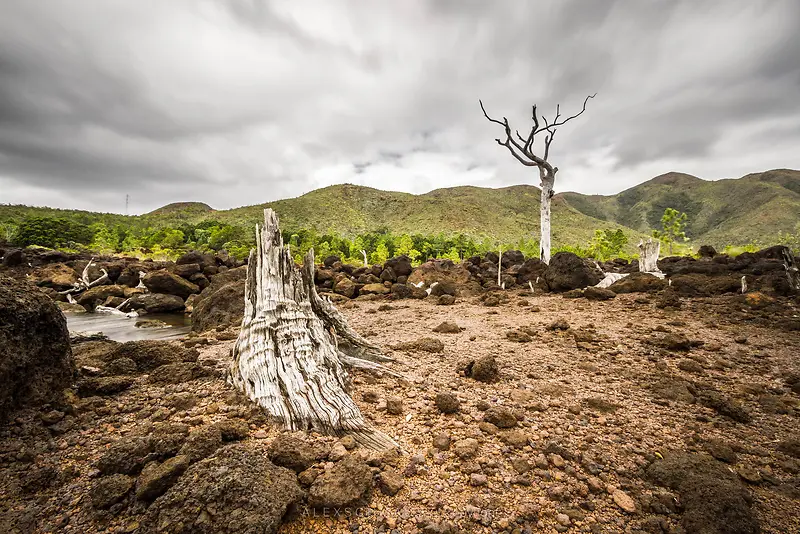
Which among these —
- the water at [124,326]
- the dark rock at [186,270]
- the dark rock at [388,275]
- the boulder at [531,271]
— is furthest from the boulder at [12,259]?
the boulder at [531,271]

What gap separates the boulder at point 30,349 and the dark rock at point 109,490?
5.05ft

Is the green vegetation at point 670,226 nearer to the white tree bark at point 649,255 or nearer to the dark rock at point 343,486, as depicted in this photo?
the white tree bark at point 649,255

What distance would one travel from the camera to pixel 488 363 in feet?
17.4

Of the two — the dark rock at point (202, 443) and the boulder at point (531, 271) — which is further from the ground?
the boulder at point (531, 271)

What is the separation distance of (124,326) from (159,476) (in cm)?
1476

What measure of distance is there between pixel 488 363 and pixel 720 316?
7365 millimetres

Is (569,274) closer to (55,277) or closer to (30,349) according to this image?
(30,349)

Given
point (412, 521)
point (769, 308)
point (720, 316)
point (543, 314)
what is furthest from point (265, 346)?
point (769, 308)

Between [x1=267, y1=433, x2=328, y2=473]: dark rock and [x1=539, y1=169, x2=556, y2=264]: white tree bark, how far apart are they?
17.4 m

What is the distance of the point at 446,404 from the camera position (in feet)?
13.7

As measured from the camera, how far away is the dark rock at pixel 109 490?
2.37 meters

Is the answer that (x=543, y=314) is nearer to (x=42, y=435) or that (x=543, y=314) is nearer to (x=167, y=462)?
(x=167, y=462)

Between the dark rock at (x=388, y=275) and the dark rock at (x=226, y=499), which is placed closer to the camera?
the dark rock at (x=226, y=499)

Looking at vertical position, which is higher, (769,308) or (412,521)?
(769,308)
